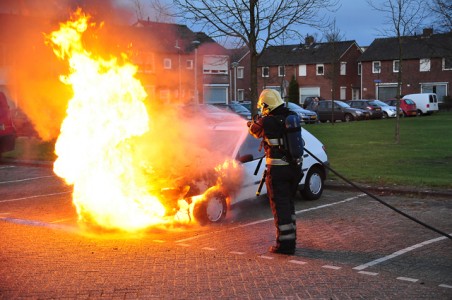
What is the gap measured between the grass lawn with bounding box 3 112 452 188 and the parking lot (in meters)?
2.41

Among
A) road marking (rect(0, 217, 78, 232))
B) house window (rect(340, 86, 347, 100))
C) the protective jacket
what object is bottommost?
road marking (rect(0, 217, 78, 232))

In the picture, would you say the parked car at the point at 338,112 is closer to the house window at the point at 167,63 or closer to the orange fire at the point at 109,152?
the house window at the point at 167,63

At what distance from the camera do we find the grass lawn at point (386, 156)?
39.7 ft

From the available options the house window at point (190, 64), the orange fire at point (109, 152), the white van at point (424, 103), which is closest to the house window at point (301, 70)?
the white van at point (424, 103)

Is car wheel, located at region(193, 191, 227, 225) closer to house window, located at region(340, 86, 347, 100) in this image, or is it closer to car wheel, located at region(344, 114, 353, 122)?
car wheel, located at region(344, 114, 353, 122)

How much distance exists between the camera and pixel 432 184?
10984mm

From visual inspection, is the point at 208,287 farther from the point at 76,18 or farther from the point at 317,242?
the point at 76,18

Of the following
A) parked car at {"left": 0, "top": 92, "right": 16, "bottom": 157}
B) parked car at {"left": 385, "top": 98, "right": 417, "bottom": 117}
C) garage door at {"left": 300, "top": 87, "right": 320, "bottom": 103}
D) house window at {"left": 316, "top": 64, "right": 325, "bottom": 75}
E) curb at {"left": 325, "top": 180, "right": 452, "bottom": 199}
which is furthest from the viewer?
garage door at {"left": 300, "top": 87, "right": 320, "bottom": 103}

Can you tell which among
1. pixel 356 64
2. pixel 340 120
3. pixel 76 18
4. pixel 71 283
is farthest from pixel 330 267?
pixel 356 64

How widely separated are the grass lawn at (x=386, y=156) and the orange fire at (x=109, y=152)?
553 cm

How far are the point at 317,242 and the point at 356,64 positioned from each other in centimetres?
6117

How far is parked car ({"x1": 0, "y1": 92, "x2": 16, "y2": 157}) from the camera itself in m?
16.3

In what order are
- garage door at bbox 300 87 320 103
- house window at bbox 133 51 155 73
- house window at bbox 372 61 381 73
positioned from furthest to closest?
garage door at bbox 300 87 320 103 < house window at bbox 372 61 381 73 < house window at bbox 133 51 155 73

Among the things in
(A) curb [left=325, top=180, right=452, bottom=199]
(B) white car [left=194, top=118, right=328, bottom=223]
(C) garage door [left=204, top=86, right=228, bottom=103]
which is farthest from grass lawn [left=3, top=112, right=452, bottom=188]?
(C) garage door [left=204, top=86, right=228, bottom=103]
